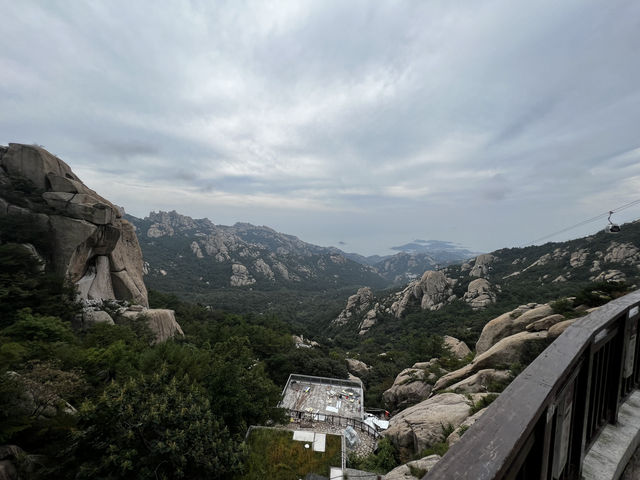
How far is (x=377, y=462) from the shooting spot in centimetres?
1042

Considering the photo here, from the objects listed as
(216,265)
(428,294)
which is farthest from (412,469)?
(216,265)

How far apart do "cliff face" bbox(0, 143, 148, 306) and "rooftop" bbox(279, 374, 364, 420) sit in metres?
17.5

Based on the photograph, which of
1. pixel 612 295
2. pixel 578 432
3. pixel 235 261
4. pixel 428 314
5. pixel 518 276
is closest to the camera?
pixel 578 432

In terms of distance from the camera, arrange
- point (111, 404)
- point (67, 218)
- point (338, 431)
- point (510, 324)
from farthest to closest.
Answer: point (67, 218)
point (510, 324)
point (338, 431)
point (111, 404)

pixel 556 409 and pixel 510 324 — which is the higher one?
pixel 556 409

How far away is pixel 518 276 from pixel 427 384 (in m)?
49.8

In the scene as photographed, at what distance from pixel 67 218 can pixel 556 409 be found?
29.5 metres

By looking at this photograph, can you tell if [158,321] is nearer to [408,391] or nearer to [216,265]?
[408,391]

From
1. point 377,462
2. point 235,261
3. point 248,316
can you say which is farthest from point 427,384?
point 235,261

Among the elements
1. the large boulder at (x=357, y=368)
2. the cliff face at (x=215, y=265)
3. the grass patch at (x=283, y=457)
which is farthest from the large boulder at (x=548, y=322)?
the cliff face at (x=215, y=265)

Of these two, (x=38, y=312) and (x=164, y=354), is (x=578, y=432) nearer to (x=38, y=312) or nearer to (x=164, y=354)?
(x=164, y=354)

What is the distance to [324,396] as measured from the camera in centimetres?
1947

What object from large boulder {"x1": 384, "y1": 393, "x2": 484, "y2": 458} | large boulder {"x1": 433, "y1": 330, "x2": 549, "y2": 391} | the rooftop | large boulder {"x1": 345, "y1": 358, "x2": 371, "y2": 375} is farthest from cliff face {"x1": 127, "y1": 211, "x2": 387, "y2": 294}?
large boulder {"x1": 433, "y1": 330, "x2": 549, "y2": 391}

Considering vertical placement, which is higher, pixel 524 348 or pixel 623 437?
pixel 623 437
